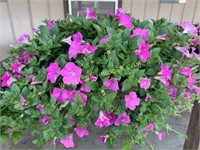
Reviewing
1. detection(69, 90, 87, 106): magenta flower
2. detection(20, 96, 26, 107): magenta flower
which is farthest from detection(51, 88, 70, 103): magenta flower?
detection(20, 96, 26, 107): magenta flower

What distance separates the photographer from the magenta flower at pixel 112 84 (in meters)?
0.92

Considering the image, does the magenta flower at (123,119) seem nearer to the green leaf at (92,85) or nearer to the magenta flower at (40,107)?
the green leaf at (92,85)

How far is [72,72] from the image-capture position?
0.90m

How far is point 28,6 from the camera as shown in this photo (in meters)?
1.72

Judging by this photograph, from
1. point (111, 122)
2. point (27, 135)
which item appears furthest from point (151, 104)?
point (27, 135)

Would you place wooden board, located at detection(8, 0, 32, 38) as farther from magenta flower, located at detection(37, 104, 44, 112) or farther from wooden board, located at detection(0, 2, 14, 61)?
magenta flower, located at detection(37, 104, 44, 112)

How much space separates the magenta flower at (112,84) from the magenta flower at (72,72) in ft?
0.41

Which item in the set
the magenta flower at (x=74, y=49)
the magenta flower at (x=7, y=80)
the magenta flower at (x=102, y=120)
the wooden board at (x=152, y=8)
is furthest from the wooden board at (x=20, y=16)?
the magenta flower at (x=102, y=120)

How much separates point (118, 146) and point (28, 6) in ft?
4.29

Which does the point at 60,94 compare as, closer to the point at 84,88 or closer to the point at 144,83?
the point at 84,88

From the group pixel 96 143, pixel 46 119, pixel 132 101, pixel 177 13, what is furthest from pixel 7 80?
pixel 177 13

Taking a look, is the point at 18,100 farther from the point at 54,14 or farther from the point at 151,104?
the point at 54,14

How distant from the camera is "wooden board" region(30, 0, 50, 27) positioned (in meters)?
1.73

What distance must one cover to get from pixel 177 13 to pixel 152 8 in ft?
0.87
